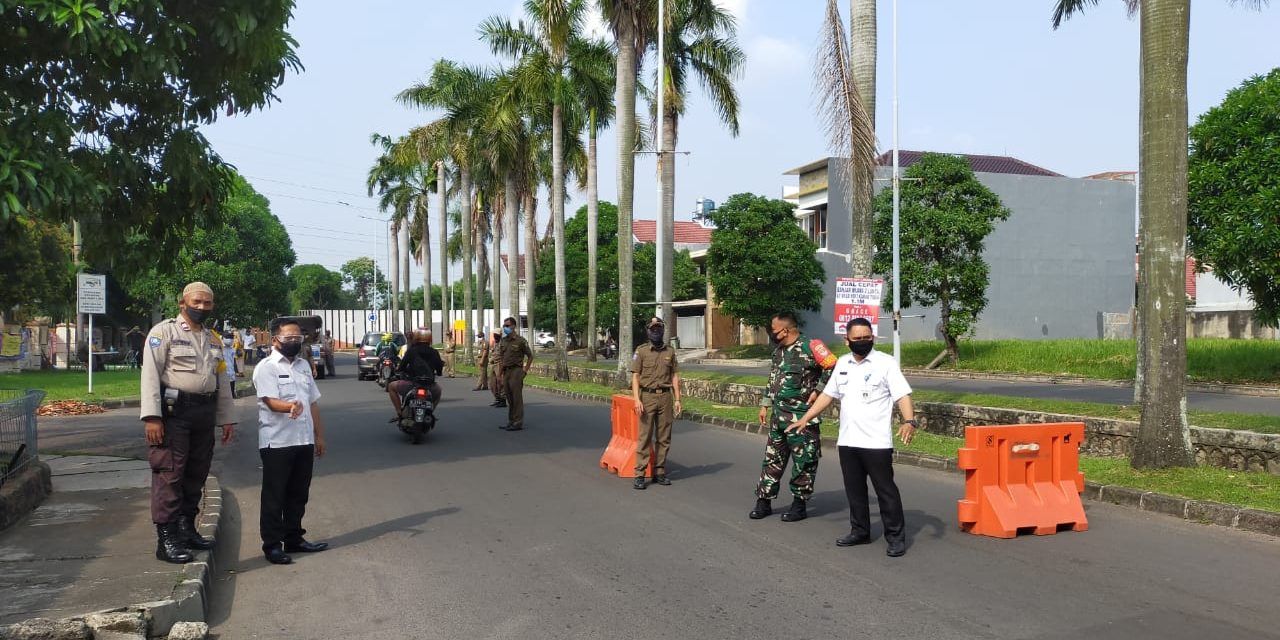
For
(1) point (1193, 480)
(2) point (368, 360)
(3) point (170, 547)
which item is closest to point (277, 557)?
(3) point (170, 547)

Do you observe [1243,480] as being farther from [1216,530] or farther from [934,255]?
[934,255]

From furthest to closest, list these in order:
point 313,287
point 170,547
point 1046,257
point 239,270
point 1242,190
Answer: point 313,287, point 239,270, point 1046,257, point 1242,190, point 170,547

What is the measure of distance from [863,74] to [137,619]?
13.8m

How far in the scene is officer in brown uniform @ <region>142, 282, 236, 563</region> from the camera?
670cm

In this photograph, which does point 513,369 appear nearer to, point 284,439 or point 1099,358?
point 284,439

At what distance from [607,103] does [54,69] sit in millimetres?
24825

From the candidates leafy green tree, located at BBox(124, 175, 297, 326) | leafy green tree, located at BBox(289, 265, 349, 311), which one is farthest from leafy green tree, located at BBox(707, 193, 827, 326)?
leafy green tree, located at BBox(289, 265, 349, 311)

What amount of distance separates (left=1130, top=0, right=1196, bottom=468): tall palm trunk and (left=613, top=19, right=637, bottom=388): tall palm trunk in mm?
15855

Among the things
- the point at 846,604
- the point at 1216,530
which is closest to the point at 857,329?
the point at 846,604

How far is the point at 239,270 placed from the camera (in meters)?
52.7

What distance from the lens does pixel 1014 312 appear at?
4819cm

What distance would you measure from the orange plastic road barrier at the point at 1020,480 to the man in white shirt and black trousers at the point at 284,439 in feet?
17.0

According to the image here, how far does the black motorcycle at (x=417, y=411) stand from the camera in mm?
14523

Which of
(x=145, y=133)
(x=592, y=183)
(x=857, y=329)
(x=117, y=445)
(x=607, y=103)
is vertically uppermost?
(x=607, y=103)
